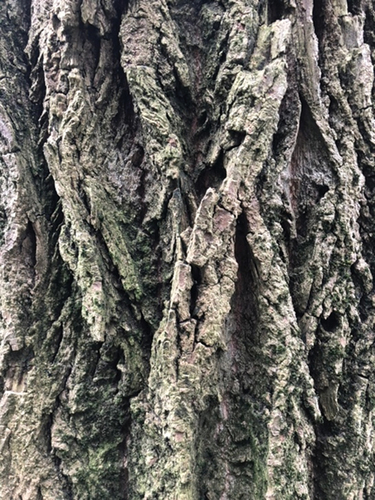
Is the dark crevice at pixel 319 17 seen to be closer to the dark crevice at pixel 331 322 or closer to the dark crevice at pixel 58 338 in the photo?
the dark crevice at pixel 331 322

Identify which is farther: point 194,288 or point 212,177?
point 212,177

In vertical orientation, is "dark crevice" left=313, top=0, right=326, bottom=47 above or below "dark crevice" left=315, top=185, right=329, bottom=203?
above

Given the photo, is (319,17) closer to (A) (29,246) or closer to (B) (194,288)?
(B) (194,288)

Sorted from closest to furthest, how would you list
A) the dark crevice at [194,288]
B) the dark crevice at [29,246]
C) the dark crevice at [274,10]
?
the dark crevice at [194,288]
the dark crevice at [29,246]
the dark crevice at [274,10]

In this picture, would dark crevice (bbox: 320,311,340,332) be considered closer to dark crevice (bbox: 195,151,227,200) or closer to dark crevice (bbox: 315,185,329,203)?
dark crevice (bbox: 315,185,329,203)

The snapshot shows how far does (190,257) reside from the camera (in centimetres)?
203

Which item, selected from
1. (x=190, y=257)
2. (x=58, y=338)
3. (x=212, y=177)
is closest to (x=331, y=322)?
(x=190, y=257)

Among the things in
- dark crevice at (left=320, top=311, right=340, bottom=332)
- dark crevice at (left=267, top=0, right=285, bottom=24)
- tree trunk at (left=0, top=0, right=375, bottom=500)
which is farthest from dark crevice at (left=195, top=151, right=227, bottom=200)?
dark crevice at (left=267, top=0, right=285, bottom=24)

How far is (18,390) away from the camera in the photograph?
2.31m

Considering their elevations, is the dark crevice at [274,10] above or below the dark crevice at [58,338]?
above

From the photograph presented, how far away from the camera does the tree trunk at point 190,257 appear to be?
6.77 ft

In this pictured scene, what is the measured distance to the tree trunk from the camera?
6.77 feet

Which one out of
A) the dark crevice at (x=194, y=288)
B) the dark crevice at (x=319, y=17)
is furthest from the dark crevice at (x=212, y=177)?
the dark crevice at (x=319, y=17)

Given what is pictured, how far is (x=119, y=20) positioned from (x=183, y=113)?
95 cm
